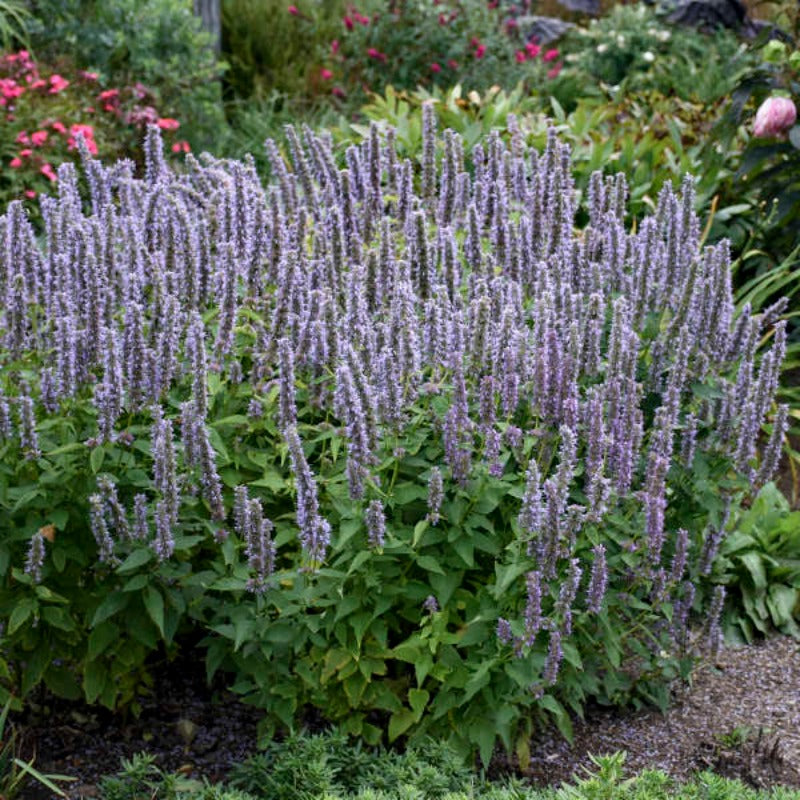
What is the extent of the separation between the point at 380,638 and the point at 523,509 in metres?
0.64

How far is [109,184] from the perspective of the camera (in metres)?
4.72

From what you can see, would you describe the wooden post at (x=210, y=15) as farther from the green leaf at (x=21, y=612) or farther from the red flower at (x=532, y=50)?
the green leaf at (x=21, y=612)

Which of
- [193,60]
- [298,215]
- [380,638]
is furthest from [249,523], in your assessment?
[193,60]

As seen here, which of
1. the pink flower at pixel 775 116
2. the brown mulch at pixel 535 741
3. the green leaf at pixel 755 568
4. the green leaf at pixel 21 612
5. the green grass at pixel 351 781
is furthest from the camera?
the pink flower at pixel 775 116

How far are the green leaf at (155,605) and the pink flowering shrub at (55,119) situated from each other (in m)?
4.80

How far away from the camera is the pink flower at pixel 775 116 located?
273 inches

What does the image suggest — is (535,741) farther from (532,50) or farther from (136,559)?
(532,50)

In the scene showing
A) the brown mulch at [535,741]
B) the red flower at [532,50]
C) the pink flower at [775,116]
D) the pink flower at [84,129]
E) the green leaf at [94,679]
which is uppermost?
the pink flower at [775,116]

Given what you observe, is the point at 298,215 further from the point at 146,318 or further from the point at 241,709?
the point at 241,709

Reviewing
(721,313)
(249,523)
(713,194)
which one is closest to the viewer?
(249,523)

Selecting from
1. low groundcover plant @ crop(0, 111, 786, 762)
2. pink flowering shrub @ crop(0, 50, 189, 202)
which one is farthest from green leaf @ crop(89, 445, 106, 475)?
pink flowering shrub @ crop(0, 50, 189, 202)

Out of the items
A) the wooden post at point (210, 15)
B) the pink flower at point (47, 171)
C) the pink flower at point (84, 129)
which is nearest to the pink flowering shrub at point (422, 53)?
the wooden post at point (210, 15)

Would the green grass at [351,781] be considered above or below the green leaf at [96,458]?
below

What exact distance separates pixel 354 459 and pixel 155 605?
2.50ft
